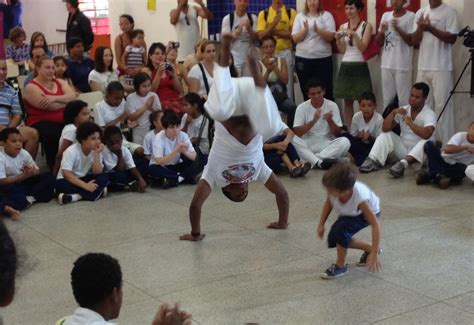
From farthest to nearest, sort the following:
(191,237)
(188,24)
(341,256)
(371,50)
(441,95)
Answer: (188,24), (371,50), (441,95), (191,237), (341,256)

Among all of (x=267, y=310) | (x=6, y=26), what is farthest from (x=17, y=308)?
(x=6, y=26)

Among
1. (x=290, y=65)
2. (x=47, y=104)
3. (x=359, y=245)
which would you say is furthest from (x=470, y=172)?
(x=47, y=104)

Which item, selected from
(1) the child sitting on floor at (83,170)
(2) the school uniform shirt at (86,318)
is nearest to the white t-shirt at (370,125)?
(1) the child sitting on floor at (83,170)

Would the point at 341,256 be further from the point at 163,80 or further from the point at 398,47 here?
the point at 163,80

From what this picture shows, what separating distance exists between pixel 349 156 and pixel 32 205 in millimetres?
3018

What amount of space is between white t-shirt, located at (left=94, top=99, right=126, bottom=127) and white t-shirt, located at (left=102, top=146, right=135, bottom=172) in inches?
24.3

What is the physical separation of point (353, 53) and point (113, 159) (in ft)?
9.78

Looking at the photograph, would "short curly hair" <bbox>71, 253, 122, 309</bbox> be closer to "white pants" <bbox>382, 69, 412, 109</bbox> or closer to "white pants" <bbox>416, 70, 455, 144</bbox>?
"white pants" <bbox>416, 70, 455, 144</bbox>

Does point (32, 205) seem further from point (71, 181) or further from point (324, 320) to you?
point (324, 320)

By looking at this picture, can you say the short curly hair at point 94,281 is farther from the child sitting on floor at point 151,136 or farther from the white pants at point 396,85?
the white pants at point 396,85

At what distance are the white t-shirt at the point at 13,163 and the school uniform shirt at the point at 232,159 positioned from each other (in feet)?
6.71

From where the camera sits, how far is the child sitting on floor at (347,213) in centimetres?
439

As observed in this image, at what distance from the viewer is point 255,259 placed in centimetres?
509

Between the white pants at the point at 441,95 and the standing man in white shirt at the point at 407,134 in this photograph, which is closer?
the standing man in white shirt at the point at 407,134
